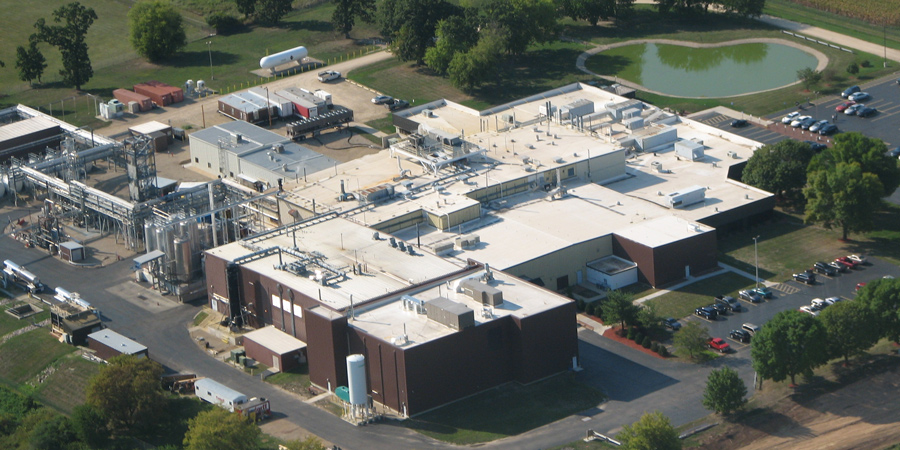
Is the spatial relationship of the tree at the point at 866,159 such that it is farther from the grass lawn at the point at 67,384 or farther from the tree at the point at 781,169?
the grass lawn at the point at 67,384

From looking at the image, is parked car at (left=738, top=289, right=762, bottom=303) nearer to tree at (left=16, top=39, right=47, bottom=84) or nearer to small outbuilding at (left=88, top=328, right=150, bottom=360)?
small outbuilding at (left=88, top=328, right=150, bottom=360)

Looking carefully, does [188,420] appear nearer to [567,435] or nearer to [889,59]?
[567,435]

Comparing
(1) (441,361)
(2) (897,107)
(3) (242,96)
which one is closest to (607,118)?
(2) (897,107)

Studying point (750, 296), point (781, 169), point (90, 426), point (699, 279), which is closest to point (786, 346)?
point (750, 296)

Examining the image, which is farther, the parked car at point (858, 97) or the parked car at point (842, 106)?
the parked car at point (858, 97)

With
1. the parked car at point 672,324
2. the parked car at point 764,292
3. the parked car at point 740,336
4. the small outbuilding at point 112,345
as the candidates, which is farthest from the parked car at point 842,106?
the small outbuilding at point 112,345

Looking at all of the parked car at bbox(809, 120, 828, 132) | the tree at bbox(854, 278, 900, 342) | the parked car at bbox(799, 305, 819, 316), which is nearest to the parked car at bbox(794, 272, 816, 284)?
the parked car at bbox(799, 305, 819, 316)
